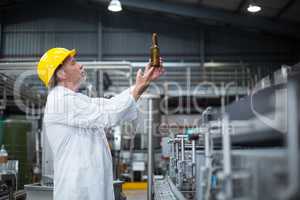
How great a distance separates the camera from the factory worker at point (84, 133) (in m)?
1.59

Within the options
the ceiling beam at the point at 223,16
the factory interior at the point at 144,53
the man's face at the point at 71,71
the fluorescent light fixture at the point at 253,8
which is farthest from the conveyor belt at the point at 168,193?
the ceiling beam at the point at 223,16

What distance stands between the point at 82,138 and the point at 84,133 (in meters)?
0.03

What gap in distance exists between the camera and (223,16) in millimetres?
7609

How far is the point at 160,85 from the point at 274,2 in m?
3.08

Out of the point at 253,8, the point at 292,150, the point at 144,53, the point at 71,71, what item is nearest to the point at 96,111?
the point at 71,71

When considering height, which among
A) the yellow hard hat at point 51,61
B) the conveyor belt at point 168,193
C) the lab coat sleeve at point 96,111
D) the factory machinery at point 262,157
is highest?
the yellow hard hat at point 51,61

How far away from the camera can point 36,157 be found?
6.29 metres

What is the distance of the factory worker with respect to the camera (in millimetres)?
1587

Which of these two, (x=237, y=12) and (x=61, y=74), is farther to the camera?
(x=237, y=12)

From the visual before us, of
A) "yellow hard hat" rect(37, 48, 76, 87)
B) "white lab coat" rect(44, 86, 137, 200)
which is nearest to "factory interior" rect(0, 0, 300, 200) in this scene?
"yellow hard hat" rect(37, 48, 76, 87)

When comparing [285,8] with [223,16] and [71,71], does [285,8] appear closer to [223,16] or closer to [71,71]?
[223,16]

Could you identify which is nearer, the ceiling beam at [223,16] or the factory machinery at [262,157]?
the factory machinery at [262,157]

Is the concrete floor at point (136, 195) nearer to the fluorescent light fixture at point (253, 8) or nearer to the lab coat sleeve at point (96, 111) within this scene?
the fluorescent light fixture at point (253, 8)

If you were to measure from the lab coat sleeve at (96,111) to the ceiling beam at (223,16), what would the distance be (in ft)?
21.0
